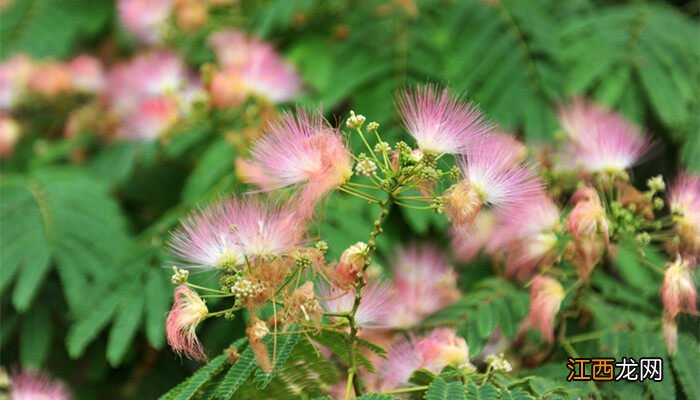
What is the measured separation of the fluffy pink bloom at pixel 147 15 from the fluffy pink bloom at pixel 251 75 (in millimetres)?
502

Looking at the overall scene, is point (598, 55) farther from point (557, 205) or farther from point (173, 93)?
point (173, 93)

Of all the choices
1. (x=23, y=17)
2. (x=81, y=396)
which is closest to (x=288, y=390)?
(x=81, y=396)

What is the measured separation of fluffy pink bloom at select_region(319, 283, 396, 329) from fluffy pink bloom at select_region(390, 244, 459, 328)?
12.9 inches

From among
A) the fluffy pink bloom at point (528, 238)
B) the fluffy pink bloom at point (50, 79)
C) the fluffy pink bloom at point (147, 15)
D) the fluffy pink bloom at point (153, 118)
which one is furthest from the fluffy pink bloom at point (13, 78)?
the fluffy pink bloom at point (528, 238)

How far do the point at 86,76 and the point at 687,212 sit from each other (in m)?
2.64

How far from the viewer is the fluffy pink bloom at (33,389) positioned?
7.00 ft

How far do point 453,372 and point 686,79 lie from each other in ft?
5.57

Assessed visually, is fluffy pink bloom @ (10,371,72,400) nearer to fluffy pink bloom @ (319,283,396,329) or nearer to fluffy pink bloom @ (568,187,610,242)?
fluffy pink bloom @ (319,283,396,329)

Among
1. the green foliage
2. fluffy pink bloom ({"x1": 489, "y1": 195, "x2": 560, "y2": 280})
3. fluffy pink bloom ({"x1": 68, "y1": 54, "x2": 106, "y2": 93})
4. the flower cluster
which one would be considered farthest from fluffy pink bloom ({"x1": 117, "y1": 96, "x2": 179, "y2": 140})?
fluffy pink bloom ({"x1": 489, "y1": 195, "x2": 560, "y2": 280})

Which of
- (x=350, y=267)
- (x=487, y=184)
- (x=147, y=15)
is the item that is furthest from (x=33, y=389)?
(x=147, y=15)

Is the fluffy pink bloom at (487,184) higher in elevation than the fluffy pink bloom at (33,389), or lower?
higher

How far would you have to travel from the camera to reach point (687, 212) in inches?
78.1

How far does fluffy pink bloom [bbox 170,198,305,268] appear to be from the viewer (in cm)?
158

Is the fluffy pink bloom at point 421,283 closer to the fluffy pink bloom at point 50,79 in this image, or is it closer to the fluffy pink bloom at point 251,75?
the fluffy pink bloom at point 251,75
